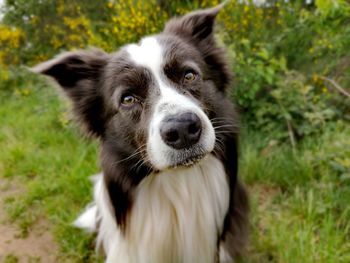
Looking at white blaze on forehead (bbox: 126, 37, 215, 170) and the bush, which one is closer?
white blaze on forehead (bbox: 126, 37, 215, 170)

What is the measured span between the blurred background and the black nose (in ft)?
2.81

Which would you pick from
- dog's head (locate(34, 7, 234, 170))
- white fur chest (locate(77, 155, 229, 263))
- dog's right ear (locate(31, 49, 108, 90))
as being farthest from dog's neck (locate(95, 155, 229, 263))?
dog's right ear (locate(31, 49, 108, 90))

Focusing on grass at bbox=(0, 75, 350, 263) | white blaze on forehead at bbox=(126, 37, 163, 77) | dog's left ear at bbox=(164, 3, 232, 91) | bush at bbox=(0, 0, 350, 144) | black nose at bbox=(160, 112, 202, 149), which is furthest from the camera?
bush at bbox=(0, 0, 350, 144)

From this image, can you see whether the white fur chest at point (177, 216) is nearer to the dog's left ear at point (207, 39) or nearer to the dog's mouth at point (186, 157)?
the dog's mouth at point (186, 157)

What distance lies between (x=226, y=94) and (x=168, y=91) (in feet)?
1.96

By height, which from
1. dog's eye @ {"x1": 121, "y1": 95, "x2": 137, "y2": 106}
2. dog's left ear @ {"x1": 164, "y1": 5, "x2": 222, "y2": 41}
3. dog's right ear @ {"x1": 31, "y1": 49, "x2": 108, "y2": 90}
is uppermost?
dog's left ear @ {"x1": 164, "y1": 5, "x2": 222, "y2": 41}

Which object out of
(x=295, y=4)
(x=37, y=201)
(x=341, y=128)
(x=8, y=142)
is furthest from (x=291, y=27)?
(x=8, y=142)

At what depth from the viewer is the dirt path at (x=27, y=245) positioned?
9.55 feet

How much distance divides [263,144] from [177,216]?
1841 millimetres

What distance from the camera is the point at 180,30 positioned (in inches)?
95.5

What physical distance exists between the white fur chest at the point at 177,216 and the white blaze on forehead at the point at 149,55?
68cm

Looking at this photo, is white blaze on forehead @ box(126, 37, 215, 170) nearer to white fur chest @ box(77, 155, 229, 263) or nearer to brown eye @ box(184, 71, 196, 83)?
brown eye @ box(184, 71, 196, 83)

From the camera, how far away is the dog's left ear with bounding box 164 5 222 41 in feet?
7.84

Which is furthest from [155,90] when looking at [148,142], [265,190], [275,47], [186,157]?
[275,47]
